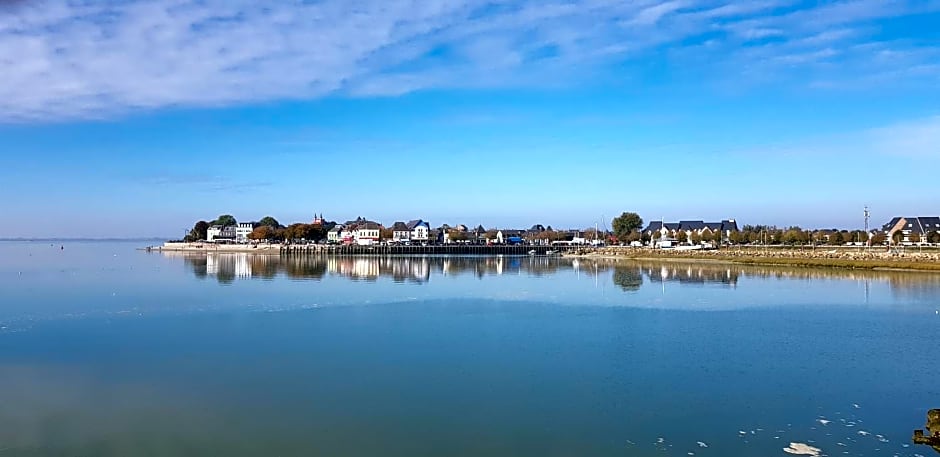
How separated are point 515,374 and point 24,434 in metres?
6.40

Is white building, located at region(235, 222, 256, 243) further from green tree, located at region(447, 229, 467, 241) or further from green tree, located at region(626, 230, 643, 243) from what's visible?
green tree, located at region(626, 230, 643, 243)

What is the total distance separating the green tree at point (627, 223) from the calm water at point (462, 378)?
67.3m

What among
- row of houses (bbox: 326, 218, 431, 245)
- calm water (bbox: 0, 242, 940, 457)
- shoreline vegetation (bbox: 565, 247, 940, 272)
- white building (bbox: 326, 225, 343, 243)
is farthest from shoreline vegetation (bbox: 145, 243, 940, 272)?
white building (bbox: 326, 225, 343, 243)

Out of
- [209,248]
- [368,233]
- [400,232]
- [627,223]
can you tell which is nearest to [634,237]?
[627,223]

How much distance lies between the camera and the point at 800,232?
72.2 meters

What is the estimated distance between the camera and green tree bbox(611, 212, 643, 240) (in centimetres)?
8694

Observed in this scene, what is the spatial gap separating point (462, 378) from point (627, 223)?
79.1 meters

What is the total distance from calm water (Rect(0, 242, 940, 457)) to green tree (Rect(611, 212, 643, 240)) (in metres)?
67.3

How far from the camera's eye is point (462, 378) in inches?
412

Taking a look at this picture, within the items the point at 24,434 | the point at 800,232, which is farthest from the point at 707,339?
the point at 800,232

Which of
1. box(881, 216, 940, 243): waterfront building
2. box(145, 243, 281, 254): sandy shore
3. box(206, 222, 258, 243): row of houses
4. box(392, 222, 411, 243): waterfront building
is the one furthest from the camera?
box(206, 222, 258, 243): row of houses

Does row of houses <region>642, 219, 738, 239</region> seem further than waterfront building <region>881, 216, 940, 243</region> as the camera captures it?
Yes

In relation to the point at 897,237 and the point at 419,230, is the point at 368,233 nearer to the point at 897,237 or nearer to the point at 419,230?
the point at 419,230

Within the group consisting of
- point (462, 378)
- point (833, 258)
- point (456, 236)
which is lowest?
point (462, 378)
